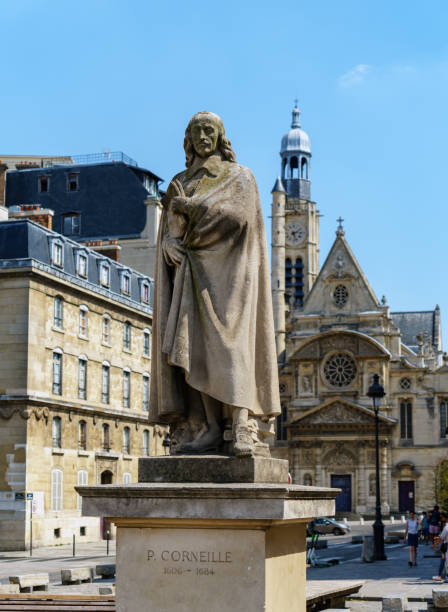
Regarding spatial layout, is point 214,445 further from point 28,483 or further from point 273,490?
point 28,483

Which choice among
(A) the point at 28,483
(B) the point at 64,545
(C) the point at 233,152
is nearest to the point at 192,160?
(C) the point at 233,152

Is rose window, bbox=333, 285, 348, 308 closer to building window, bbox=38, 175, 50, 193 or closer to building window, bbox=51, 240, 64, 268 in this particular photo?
building window, bbox=38, 175, 50, 193

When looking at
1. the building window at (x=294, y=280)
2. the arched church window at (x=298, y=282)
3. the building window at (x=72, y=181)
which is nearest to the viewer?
the building window at (x=72, y=181)

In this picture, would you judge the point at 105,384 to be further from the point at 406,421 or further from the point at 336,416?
the point at 406,421

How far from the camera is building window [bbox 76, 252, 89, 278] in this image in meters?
42.7

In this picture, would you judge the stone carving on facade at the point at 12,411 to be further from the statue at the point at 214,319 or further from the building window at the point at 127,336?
the statue at the point at 214,319

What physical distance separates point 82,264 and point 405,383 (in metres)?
37.8

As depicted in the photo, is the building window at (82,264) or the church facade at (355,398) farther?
the church facade at (355,398)

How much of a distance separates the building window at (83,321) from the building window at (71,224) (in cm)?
1545

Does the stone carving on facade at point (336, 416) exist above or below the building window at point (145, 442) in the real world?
above

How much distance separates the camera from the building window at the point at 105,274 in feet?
148

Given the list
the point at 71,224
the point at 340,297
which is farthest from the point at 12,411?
the point at 340,297

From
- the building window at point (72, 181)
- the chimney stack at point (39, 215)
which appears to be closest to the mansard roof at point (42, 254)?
the chimney stack at point (39, 215)

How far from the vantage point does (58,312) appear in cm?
4016
